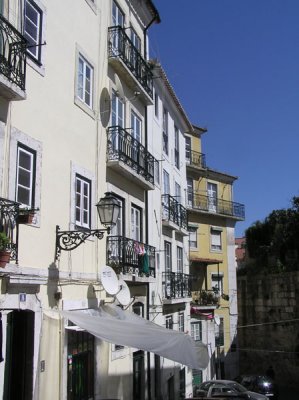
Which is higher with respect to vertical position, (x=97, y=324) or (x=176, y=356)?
(x=97, y=324)

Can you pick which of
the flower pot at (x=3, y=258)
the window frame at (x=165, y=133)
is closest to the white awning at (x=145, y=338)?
the flower pot at (x=3, y=258)

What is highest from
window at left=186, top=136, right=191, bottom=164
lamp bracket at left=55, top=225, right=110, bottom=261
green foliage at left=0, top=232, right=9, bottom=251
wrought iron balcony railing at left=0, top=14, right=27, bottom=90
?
window at left=186, top=136, right=191, bottom=164

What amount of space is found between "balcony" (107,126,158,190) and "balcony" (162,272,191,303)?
Result: 522cm

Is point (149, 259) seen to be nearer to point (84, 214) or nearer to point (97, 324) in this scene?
point (84, 214)

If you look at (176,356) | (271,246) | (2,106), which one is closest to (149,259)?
(176,356)

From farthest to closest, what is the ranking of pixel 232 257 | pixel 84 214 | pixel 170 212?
1. pixel 232 257
2. pixel 170 212
3. pixel 84 214

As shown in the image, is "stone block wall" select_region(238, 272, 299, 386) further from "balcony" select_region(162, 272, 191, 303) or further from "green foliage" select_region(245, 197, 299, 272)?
"balcony" select_region(162, 272, 191, 303)

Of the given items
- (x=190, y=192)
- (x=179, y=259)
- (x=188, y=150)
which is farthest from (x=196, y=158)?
(x=179, y=259)

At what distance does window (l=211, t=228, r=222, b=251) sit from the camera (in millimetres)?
33591

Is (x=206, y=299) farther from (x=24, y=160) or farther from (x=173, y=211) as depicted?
(x=24, y=160)

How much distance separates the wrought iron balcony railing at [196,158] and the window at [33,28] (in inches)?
913

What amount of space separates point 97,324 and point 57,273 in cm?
131

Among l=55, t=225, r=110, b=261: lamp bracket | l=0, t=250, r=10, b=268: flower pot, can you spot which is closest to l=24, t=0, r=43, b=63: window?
l=55, t=225, r=110, b=261: lamp bracket

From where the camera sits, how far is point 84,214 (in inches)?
467
